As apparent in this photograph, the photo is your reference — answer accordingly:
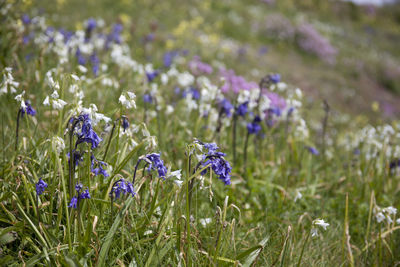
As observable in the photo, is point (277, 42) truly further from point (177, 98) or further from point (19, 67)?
point (19, 67)

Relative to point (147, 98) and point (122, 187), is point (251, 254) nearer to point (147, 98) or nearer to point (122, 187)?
point (122, 187)


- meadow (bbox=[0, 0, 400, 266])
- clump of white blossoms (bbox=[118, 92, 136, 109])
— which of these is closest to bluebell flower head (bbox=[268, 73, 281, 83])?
meadow (bbox=[0, 0, 400, 266])

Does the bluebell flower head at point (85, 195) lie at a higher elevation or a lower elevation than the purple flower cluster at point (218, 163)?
lower

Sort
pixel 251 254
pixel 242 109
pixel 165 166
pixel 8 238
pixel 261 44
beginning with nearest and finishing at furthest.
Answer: pixel 8 238, pixel 251 254, pixel 165 166, pixel 242 109, pixel 261 44

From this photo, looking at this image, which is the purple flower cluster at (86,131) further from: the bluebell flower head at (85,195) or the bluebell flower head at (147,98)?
the bluebell flower head at (147,98)

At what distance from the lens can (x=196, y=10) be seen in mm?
15148

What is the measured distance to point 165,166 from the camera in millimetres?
2275

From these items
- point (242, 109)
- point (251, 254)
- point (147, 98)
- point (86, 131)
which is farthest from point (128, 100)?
point (147, 98)

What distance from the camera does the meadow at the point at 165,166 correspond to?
1.98 m

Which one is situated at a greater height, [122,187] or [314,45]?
[314,45]

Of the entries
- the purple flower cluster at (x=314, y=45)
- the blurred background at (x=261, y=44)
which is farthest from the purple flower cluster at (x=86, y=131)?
the purple flower cluster at (x=314, y=45)

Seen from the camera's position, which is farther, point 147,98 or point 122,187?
point 147,98

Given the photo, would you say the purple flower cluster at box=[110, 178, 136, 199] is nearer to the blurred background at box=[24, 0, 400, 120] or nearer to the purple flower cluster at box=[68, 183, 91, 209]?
the purple flower cluster at box=[68, 183, 91, 209]

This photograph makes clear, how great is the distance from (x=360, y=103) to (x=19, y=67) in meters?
13.1
